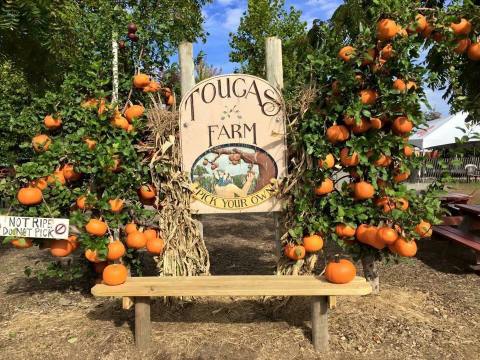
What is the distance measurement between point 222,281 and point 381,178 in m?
1.54

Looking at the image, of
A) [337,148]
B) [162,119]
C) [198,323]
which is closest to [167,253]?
[198,323]

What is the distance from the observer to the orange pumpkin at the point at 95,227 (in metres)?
3.32

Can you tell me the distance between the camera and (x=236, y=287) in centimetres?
311

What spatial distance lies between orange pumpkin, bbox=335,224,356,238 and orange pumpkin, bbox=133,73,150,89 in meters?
2.19

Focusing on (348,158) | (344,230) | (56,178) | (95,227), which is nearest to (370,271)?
(344,230)

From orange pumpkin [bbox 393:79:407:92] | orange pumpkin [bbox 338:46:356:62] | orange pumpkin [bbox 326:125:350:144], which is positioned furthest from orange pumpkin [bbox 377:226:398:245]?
orange pumpkin [bbox 338:46:356:62]

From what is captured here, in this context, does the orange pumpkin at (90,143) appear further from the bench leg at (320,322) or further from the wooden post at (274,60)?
the bench leg at (320,322)

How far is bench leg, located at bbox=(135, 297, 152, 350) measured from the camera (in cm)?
331

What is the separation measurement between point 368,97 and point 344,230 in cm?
109

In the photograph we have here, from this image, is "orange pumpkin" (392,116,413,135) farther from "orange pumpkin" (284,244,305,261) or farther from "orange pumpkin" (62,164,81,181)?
"orange pumpkin" (62,164,81,181)

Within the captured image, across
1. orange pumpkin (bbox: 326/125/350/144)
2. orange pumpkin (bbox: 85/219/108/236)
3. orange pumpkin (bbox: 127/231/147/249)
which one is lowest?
orange pumpkin (bbox: 127/231/147/249)

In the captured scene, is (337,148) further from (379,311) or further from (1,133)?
(1,133)

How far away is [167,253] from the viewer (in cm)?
371

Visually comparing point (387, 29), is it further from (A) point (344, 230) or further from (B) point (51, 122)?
(B) point (51, 122)
